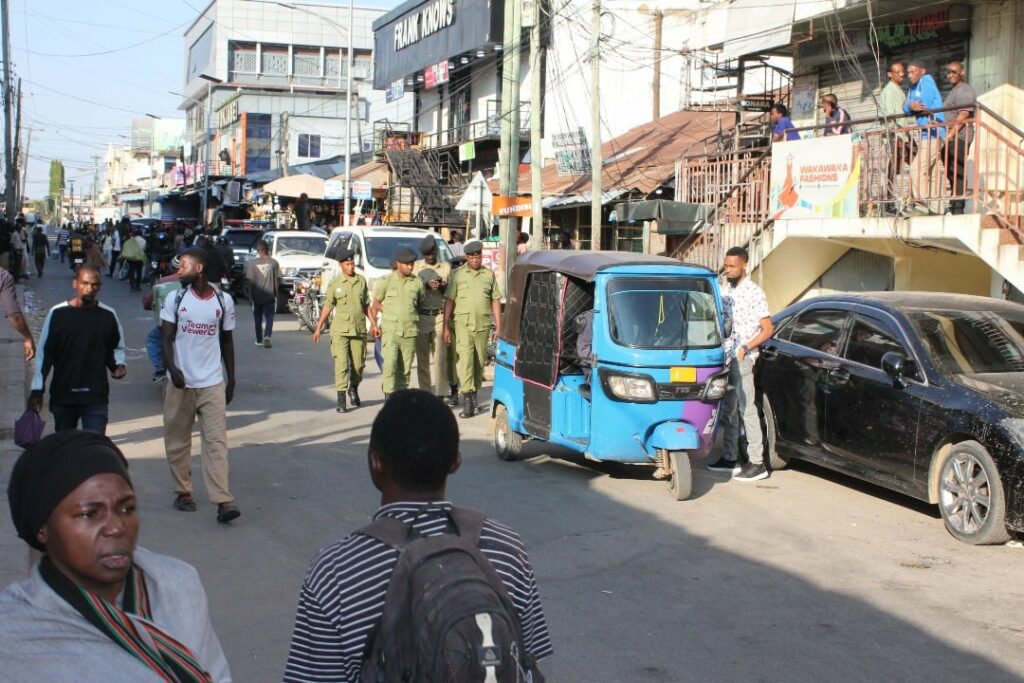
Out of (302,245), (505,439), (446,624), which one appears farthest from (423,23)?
(446,624)

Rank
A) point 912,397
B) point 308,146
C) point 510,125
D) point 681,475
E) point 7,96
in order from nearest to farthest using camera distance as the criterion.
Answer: point 912,397 < point 681,475 < point 510,125 < point 7,96 < point 308,146

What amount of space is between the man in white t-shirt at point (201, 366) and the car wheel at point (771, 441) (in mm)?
4686

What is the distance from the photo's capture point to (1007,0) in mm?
15133

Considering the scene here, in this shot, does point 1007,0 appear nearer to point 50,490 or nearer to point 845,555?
point 845,555

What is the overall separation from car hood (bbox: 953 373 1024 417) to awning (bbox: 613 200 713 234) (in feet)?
30.6

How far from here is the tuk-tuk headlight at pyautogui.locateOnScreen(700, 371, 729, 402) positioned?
930 cm

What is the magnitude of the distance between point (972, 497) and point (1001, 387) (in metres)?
0.81

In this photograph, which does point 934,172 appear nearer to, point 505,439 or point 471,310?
point 471,310

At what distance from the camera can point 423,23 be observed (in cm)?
4303

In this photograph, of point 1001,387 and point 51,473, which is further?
point 1001,387

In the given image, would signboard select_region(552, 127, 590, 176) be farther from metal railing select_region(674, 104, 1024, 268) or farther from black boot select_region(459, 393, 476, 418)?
black boot select_region(459, 393, 476, 418)

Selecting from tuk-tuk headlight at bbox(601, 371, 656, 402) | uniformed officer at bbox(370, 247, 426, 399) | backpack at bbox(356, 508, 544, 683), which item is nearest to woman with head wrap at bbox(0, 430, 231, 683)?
backpack at bbox(356, 508, 544, 683)

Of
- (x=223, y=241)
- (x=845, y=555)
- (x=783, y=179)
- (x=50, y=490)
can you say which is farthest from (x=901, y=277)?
(x=223, y=241)

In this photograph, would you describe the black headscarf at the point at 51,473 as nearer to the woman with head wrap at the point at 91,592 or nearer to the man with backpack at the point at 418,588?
the woman with head wrap at the point at 91,592
